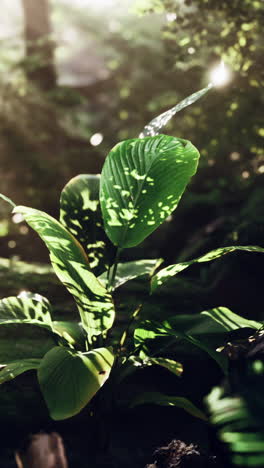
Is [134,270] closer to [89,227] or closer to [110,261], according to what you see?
[110,261]

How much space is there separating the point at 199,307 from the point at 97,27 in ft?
31.5

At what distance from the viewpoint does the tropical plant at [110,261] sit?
1837mm

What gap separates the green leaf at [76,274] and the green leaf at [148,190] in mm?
237

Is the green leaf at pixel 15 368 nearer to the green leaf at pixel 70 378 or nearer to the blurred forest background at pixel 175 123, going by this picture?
the green leaf at pixel 70 378

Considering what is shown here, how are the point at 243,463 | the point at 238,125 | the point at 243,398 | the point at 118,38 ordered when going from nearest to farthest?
the point at 243,463 → the point at 243,398 → the point at 238,125 → the point at 118,38

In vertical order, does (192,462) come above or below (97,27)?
below

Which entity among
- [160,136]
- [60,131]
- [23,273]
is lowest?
[23,273]

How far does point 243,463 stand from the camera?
1.23m

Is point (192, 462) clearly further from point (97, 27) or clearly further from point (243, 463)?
point (97, 27)

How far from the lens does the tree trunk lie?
539cm

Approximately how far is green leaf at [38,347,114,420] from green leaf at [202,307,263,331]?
0.60 meters

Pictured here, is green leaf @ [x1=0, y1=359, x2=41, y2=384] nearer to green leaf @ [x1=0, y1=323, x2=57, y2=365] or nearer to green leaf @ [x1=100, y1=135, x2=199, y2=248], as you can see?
green leaf @ [x1=0, y1=323, x2=57, y2=365]

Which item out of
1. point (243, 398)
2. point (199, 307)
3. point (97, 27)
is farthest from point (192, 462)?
point (97, 27)

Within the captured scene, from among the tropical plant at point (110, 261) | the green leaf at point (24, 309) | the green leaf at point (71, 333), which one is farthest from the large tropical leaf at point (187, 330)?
the green leaf at point (24, 309)
